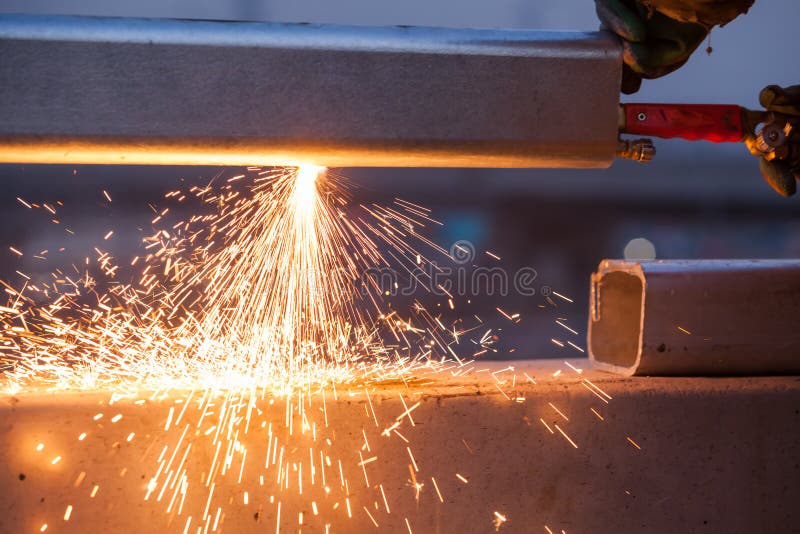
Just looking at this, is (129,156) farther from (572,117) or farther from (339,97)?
(572,117)

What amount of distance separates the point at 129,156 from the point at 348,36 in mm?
357

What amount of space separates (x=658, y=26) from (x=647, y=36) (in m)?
0.02

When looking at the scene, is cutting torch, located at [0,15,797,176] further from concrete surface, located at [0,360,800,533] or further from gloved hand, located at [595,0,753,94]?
concrete surface, located at [0,360,800,533]

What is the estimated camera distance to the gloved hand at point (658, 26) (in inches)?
37.7

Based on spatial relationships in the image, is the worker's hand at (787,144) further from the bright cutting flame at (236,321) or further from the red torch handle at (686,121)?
the bright cutting flame at (236,321)

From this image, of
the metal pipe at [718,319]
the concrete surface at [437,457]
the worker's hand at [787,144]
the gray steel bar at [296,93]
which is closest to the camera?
the gray steel bar at [296,93]

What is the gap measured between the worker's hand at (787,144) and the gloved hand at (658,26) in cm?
21

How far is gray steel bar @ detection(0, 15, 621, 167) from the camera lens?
0.88 meters

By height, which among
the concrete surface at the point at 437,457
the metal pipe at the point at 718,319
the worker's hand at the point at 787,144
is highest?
the worker's hand at the point at 787,144

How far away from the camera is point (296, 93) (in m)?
0.92

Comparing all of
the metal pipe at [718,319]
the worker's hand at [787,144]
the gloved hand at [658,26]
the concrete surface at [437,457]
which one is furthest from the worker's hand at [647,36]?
the concrete surface at [437,457]

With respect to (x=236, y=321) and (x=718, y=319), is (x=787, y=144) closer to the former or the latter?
(x=718, y=319)

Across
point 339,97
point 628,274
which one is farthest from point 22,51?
point 628,274

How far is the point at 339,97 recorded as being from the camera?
0.93m
